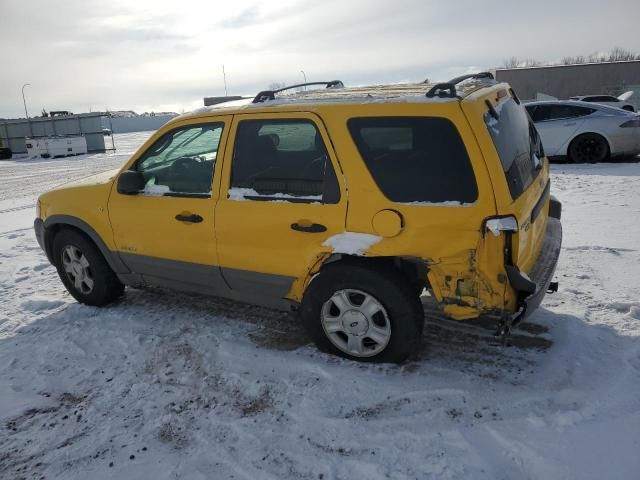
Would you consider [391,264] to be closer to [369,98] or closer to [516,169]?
[516,169]

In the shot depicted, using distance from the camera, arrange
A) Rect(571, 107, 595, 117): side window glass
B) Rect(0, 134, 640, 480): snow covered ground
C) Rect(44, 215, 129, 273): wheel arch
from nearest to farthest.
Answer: Rect(0, 134, 640, 480): snow covered ground < Rect(44, 215, 129, 273): wheel arch < Rect(571, 107, 595, 117): side window glass

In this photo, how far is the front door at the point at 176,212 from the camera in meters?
3.84

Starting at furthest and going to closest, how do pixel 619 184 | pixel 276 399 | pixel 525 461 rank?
pixel 619 184 → pixel 276 399 → pixel 525 461

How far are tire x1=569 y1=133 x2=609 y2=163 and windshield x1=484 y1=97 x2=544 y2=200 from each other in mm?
8215

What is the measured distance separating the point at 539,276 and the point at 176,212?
2.69 metres

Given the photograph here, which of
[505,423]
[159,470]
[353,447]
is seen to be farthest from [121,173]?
[505,423]

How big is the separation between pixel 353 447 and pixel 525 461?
869mm

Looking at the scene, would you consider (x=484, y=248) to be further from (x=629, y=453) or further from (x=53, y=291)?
(x=53, y=291)

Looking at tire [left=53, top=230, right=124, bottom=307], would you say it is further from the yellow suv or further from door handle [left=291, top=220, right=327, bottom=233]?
door handle [left=291, top=220, right=327, bottom=233]

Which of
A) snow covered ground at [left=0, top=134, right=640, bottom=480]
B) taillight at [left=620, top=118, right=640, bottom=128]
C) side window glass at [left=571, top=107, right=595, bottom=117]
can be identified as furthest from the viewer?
side window glass at [left=571, top=107, right=595, bottom=117]

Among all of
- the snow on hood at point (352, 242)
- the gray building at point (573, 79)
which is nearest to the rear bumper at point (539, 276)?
the snow on hood at point (352, 242)

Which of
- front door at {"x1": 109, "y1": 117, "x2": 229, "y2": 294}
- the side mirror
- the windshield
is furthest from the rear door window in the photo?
the side mirror

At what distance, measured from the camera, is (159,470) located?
2.63 metres

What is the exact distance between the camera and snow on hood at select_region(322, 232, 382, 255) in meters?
3.21
